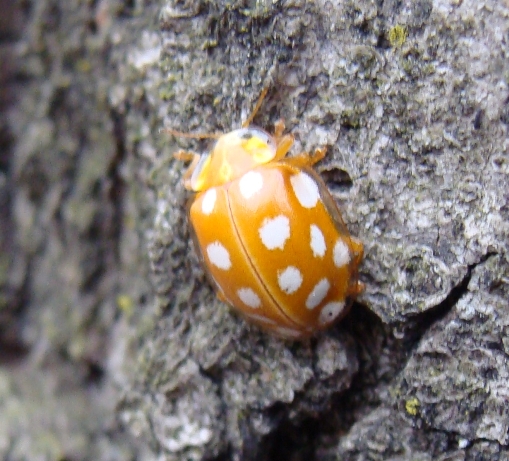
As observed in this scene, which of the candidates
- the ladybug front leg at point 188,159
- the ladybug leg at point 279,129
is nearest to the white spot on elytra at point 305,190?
the ladybug leg at point 279,129

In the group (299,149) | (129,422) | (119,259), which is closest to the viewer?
(299,149)

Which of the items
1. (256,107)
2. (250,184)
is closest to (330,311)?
(250,184)

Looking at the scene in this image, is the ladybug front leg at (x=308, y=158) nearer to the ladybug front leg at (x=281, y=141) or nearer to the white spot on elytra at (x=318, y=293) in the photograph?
the ladybug front leg at (x=281, y=141)

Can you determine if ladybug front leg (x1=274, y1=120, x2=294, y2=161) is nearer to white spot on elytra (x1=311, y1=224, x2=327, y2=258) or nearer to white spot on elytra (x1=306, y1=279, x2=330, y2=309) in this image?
white spot on elytra (x1=311, y1=224, x2=327, y2=258)

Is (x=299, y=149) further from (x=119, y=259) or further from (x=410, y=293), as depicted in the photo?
(x=119, y=259)

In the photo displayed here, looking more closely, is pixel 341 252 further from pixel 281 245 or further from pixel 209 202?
pixel 209 202

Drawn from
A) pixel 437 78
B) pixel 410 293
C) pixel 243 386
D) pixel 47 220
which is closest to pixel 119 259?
pixel 47 220
